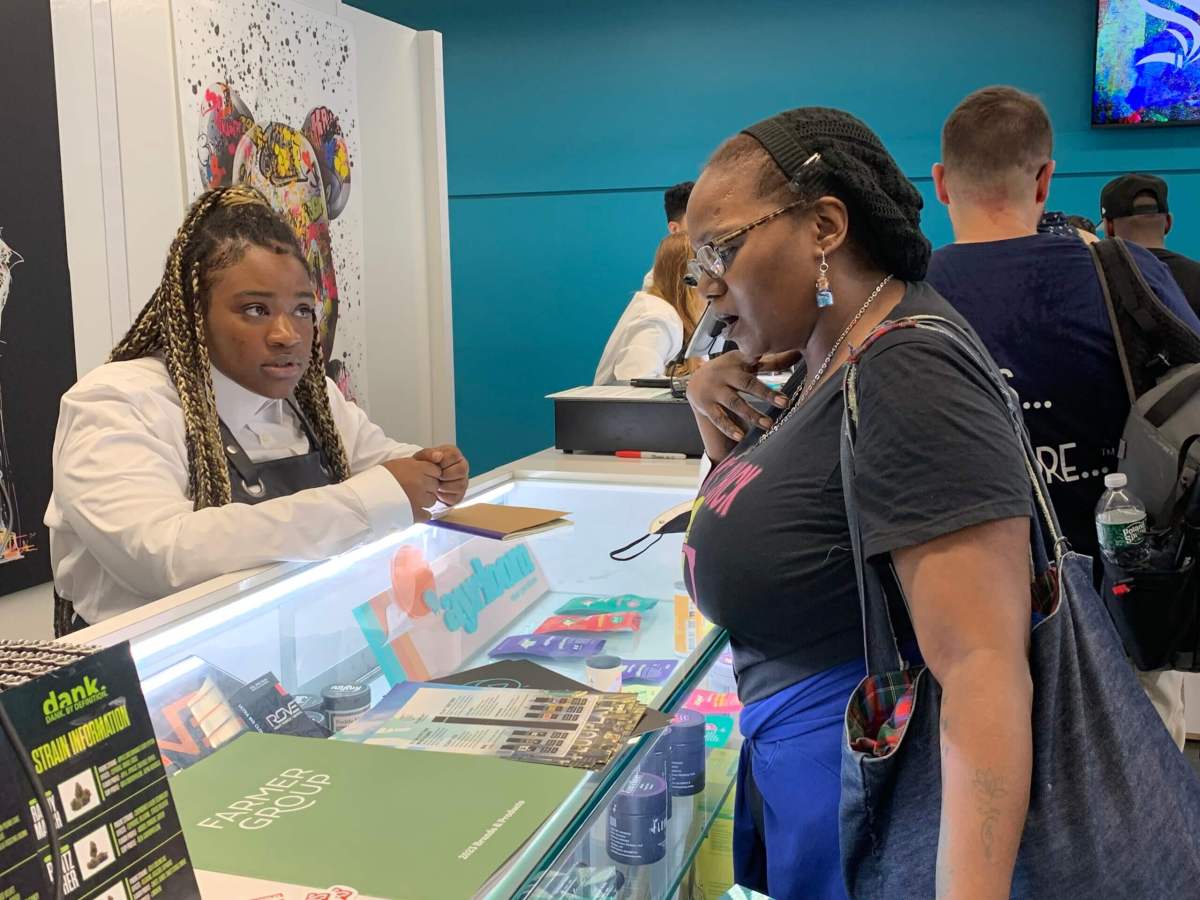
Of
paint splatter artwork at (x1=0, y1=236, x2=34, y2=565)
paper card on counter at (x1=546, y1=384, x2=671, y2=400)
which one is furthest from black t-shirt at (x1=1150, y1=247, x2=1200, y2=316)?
paint splatter artwork at (x1=0, y1=236, x2=34, y2=565)

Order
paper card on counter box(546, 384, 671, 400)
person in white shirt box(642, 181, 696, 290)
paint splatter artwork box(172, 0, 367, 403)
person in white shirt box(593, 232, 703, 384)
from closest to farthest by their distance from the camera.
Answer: paper card on counter box(546, 384, 671, 400) → paint splatter artwork box(172, 0, 367, 403) → person in white shirt box(593, 232, 703, 384) → person in white shirt box(642, 181, 696, 290)

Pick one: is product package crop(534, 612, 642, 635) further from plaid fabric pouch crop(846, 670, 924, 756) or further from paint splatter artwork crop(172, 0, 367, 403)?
paint splatter artwork crop(172, 0, 367, 403)

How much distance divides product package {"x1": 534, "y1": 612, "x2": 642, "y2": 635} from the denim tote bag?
0.59 meters

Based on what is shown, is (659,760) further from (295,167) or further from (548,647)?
(295,167)

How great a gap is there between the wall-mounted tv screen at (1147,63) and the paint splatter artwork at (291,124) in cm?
371

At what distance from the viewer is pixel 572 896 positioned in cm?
111

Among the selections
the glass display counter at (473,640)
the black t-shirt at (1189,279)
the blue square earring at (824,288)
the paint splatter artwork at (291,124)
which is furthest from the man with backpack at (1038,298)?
the paint splatter artwork at (291,124)

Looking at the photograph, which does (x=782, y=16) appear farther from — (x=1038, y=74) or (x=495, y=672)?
(x=495, y=672)

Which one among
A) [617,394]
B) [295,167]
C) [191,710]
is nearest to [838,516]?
[191,710]

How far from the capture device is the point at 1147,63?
5.13 metres

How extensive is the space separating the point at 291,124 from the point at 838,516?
3.34 metres

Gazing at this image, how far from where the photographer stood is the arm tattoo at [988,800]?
0.92m

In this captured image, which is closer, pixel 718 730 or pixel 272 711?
pixel 272 711

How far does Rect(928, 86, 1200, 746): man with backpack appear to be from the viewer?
6.92ft
